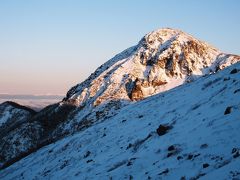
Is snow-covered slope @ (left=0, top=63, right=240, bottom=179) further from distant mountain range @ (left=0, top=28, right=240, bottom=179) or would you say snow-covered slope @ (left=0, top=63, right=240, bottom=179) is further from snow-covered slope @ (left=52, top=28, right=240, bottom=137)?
snow-covered slope @ (left=52, top=28, right=240, bottom=137)

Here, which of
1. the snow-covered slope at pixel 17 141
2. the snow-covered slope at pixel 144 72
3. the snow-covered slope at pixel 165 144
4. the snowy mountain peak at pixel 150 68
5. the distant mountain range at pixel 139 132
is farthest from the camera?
the snowy mountain peak at pixel 150 68

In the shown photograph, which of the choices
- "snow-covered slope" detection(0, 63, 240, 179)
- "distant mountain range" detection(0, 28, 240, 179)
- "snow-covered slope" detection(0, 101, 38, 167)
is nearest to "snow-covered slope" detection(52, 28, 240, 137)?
"distant mountain range" detection(0, 28, 240, 179)

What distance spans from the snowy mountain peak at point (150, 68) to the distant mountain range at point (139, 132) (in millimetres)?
214

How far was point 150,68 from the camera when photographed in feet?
209

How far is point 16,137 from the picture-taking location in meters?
52.1

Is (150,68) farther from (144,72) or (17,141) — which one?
(17,141)

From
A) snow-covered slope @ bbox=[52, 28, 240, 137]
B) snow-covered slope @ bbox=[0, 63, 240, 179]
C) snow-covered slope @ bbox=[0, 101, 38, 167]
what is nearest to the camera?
snow-covered slope @ bbox=[0, 63, 240, 179]

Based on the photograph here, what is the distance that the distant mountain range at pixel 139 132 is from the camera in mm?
13641

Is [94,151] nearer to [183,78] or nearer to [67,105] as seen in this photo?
[67,105]

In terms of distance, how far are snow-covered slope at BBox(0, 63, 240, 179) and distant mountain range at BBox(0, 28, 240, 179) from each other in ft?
0.14

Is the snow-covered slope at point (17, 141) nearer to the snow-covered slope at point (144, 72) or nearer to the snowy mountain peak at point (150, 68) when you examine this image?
the snow-covered slope at point (144, 72)

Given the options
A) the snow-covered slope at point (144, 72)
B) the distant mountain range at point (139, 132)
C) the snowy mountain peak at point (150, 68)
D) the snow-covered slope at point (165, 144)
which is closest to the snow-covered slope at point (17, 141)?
the distant mountain range at point (139, 132)

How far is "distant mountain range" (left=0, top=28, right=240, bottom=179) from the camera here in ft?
44.8

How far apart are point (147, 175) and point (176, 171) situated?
1532 millimetres
